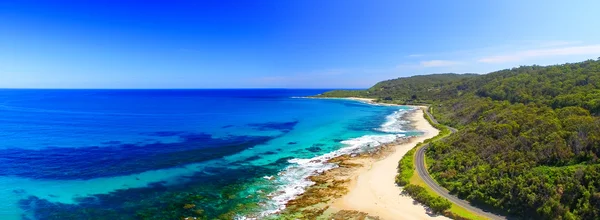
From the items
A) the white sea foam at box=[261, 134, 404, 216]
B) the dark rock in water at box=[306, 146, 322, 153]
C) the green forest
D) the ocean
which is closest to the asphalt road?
the green forest

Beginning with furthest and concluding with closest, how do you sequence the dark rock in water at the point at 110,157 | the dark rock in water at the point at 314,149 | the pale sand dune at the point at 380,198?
1. the dark rock in water at the point at 314,149
2. the dark rock in water at the point at 110,157
3. the pale sand dune at the point at 380,198

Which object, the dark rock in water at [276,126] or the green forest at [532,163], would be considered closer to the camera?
the green forest at [532,163]

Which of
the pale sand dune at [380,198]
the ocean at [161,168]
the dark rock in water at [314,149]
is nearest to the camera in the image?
the pale sand dune at [380,198]

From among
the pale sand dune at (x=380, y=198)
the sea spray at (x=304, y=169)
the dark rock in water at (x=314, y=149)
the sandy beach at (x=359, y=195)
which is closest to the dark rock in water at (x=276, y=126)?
the dark rock in water at (x=314, y=149)

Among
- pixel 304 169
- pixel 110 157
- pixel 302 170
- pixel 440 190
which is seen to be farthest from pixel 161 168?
pixel 440 190

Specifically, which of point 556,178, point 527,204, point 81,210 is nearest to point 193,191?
point 81,210

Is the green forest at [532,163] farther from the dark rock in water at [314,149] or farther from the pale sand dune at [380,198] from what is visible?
the dark rock in water at [314,149]

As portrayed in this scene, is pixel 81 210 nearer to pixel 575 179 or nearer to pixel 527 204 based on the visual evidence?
pixel 527 204
